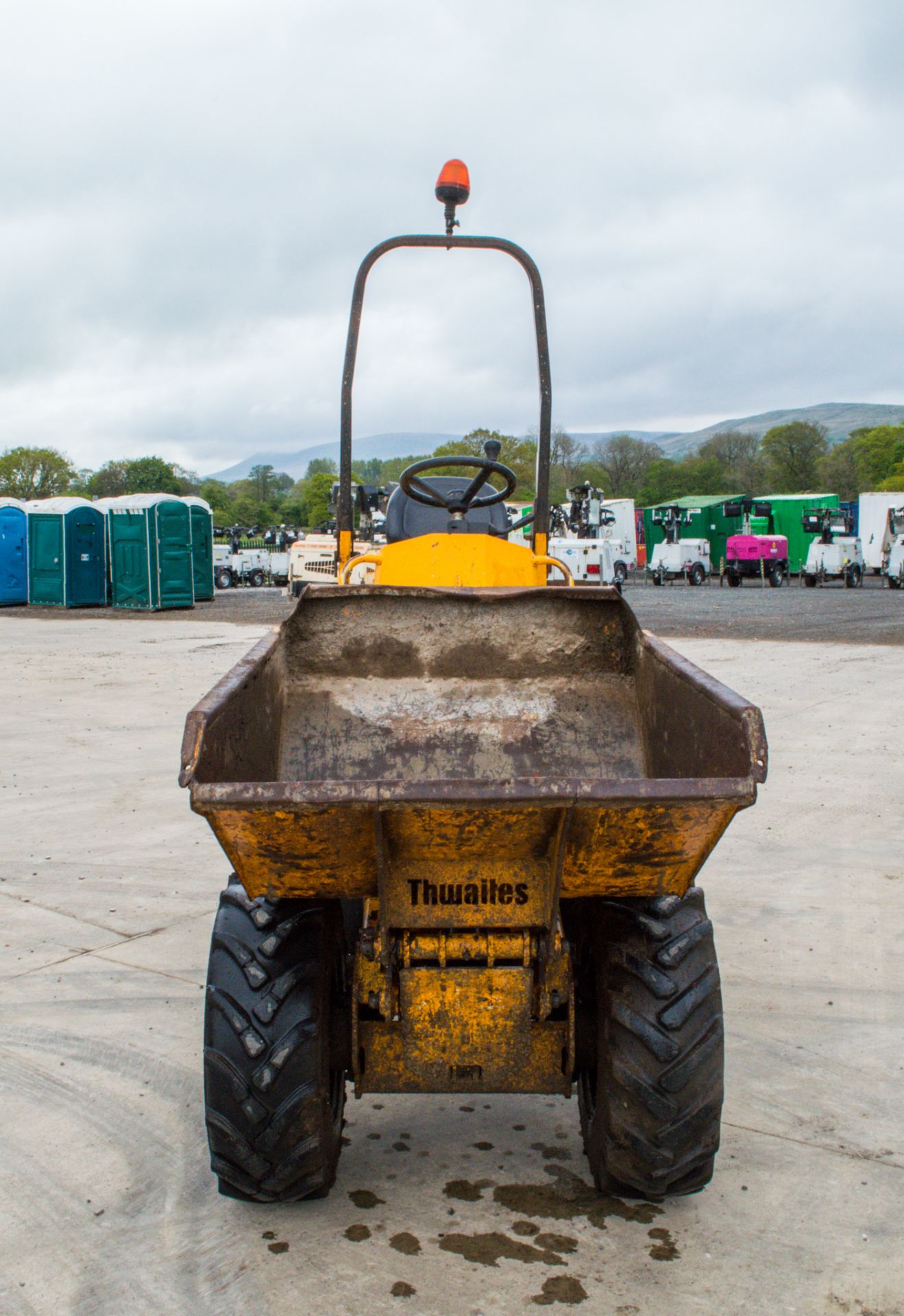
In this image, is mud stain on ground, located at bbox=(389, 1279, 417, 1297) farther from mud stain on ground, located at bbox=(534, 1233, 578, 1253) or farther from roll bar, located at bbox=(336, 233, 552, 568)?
roll bar, located at bbox=(336, 233, 552, 568)

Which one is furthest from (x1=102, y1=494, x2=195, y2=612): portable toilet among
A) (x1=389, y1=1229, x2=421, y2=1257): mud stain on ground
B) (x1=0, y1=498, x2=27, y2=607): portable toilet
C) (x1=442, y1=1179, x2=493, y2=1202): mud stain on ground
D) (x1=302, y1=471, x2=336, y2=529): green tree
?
(x1=302, y1=471, x2=336, y2=529): green tree

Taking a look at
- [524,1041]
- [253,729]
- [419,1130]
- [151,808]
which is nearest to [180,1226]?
[419,1130]

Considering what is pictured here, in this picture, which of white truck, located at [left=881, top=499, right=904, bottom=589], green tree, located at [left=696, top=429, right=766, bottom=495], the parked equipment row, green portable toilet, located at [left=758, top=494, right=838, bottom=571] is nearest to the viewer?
the parked equipment row

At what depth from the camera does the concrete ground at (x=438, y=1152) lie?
7.89 ft

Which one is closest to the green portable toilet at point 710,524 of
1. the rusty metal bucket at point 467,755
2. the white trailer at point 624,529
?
the white trailer at point 624,529

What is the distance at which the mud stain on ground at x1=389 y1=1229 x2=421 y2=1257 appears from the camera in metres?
2.51

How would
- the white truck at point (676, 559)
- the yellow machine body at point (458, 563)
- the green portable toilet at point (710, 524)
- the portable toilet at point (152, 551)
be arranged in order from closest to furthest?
the yellow machine body at point (458, 563), the portable toilet at point (152, 551), the white truck at point (676, 559), the green portable toilet at point (710, 524)

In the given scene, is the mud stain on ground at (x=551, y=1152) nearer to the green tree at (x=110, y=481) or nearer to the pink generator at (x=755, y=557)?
the pink generator at (x=755, y=557)

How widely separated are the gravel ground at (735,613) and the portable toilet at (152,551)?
1.74ft

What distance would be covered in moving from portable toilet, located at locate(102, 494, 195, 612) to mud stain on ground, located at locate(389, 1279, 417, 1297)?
23199 millimetres

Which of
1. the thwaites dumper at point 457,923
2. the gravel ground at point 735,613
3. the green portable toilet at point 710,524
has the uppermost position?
the green portable toilet at point 710,524

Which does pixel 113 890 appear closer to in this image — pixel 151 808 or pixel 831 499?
pixel 151 808

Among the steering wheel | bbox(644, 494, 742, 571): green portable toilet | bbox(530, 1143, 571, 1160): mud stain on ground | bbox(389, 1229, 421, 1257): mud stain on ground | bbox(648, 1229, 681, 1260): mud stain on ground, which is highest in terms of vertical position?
bbox(644, 494, 742, 571): green portable toilet

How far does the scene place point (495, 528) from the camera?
205 inches
